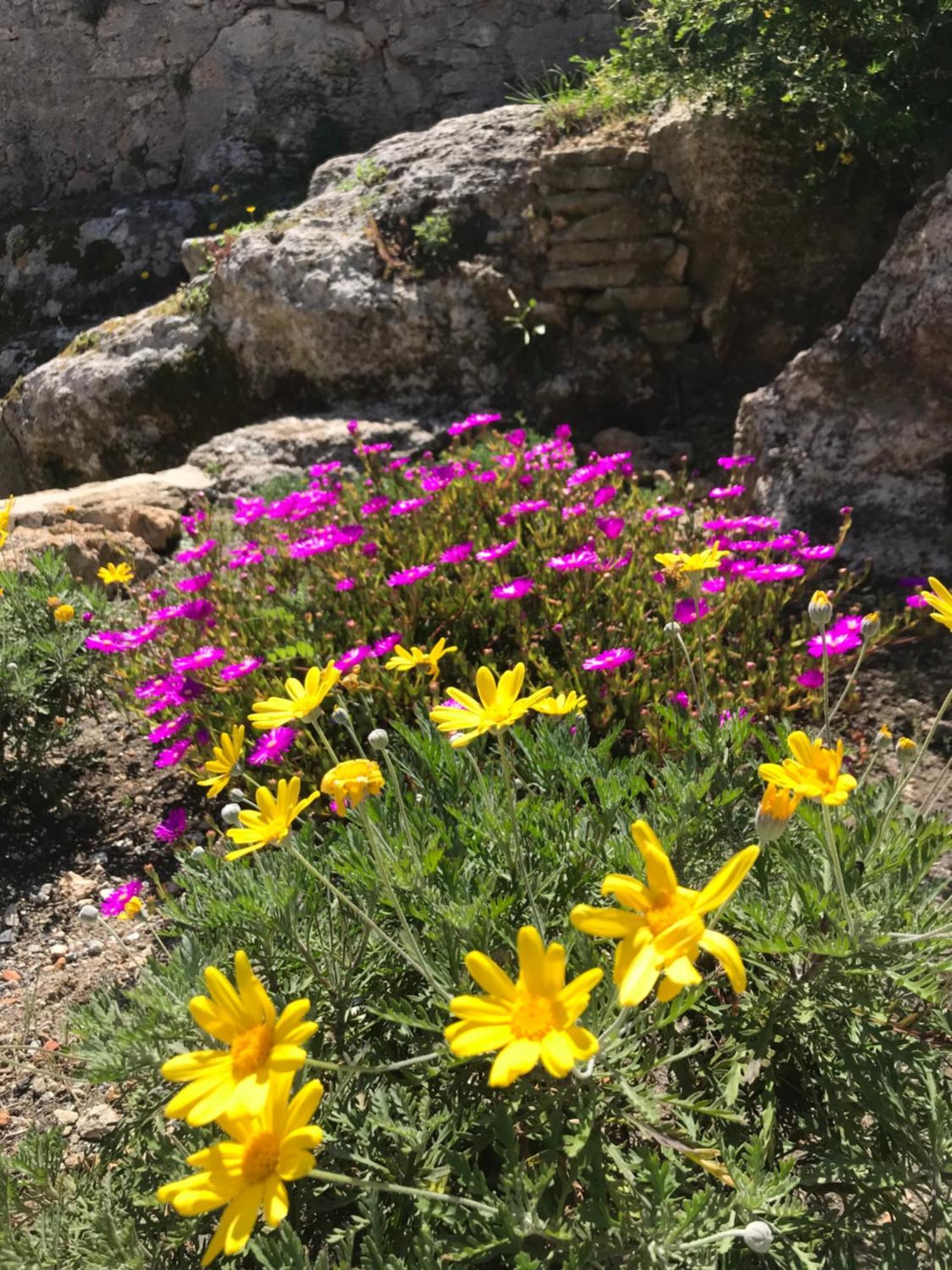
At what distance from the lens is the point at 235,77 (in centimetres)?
1104

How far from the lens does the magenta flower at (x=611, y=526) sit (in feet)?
9.48

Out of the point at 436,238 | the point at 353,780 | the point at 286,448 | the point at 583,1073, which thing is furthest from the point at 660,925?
the point at 436,238

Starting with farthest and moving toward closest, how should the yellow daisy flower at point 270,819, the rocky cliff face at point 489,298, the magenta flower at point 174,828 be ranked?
1. the rocky cliff face at point 489,298
2. the magenta flower at point 174,828
3. the yellow daisy flower at point 270,819

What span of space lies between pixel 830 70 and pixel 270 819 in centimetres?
443

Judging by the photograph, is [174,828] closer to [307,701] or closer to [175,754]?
[175,754]

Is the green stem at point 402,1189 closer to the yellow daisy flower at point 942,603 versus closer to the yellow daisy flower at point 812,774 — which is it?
the yellow daisy flower at point 812,774

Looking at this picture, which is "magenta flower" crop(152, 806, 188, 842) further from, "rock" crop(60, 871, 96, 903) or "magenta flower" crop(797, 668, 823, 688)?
"magenta flower" crop(797, 668, 823, 688)

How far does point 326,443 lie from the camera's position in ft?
17.0

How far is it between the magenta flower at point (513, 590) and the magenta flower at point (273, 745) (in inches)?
28.5

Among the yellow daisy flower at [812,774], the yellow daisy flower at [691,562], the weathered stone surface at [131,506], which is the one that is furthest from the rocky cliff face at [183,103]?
the yellow daisy flower at [812,774]

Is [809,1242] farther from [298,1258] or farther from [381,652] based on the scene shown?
[381,652]

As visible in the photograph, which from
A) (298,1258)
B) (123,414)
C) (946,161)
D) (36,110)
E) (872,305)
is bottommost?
(123,414)

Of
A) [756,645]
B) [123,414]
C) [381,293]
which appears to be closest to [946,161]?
[756,645]

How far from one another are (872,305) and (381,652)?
263 cm
